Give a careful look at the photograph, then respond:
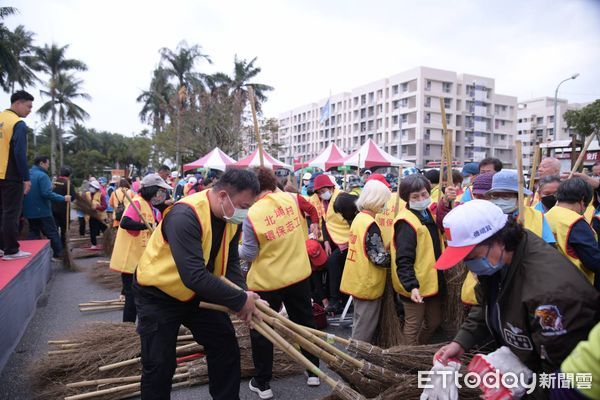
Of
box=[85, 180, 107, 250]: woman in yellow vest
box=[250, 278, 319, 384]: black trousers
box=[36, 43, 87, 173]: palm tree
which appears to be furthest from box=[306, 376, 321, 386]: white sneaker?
box=[36, 43, 87, 173]: palm tree

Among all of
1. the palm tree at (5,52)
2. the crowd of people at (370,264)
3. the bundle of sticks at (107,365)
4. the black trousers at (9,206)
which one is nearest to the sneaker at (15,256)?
the crowd of people at (370,264)

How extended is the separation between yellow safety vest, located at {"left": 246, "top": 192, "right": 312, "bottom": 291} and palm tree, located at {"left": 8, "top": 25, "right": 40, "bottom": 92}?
3710cm

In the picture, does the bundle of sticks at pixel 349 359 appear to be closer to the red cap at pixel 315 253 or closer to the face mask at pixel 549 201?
the face mask at pixel 549 201

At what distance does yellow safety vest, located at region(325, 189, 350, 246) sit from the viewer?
20.1 feet

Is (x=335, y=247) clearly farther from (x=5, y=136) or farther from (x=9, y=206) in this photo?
(x=5, y=136)

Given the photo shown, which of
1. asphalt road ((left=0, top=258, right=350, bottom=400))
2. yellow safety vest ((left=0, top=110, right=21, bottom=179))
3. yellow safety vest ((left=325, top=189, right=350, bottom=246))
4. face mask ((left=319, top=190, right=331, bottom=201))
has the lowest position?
asphalt road ((left=0, top=258, right=350, bottom=400))

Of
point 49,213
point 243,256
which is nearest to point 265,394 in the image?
point 243,256

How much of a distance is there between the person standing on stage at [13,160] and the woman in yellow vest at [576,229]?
583cm

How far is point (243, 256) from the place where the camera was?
371 cm

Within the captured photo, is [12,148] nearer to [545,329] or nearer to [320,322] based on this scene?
[320,322]

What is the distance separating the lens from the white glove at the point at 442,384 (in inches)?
88.8

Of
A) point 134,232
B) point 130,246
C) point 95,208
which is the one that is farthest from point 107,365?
point 95,208

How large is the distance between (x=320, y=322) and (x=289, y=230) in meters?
2.18

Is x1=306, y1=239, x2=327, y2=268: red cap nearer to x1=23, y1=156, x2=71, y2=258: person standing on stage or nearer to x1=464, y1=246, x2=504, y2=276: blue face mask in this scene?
x1=464, y1=246, x2=504, y2=276: blue face mask
